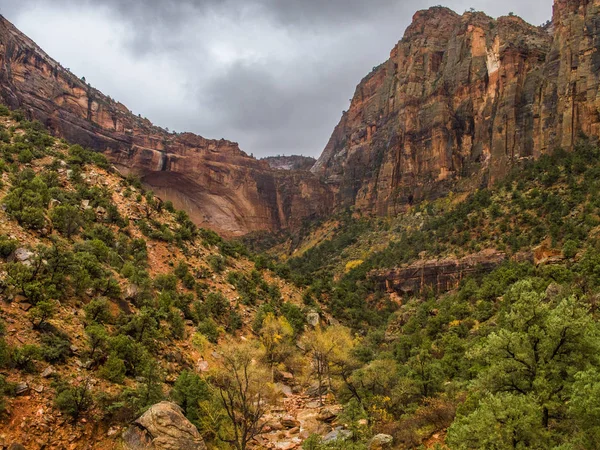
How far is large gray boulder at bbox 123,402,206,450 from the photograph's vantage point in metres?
16.0

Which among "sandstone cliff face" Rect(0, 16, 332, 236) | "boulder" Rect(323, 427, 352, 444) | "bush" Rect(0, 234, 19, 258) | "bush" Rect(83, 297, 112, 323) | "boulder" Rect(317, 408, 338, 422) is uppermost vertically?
"sandstone cliff face" Rect(0, 16, 332, 236)

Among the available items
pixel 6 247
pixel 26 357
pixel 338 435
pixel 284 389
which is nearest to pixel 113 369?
pixel 26 357

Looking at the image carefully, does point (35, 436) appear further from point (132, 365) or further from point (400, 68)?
point (400, 68)

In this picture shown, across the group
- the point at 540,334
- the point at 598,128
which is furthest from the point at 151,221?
the point at 598,128

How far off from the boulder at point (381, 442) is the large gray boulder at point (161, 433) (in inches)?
320

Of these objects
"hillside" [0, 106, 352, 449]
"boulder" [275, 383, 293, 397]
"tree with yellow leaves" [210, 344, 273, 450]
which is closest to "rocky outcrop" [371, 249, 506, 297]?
"hillside" [0, 106, 352, 449]

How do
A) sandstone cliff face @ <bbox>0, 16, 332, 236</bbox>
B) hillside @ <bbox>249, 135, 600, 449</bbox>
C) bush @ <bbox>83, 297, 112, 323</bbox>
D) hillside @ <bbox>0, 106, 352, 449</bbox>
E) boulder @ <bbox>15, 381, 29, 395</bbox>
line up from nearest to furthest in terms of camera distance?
hillside @ <bbox>249, 135, 600, 449</bbox> → boulder @ <bbox>15, 381, 29, 395</bbox> → hillside @ <bbox>0, 106, 352, 449</bbox> → bush @ <bbox>83, 297, 112, 323</bbox> → sandstone cliff face @ <bbox>0, 16, 332, 236</bbox>

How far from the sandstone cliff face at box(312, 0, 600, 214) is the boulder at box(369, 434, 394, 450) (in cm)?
5882

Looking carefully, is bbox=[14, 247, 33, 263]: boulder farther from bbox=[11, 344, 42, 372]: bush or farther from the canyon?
the canyon

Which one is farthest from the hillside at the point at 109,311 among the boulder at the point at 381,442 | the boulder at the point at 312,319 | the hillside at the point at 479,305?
the hillside at the point at 479,305

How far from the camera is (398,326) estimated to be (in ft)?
167

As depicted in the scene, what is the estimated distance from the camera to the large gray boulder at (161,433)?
52.5 ft

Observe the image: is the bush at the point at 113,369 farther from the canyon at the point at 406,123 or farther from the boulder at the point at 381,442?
the canyon at the point at 406,123

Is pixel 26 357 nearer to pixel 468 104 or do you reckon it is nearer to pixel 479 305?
pixel 479 305
